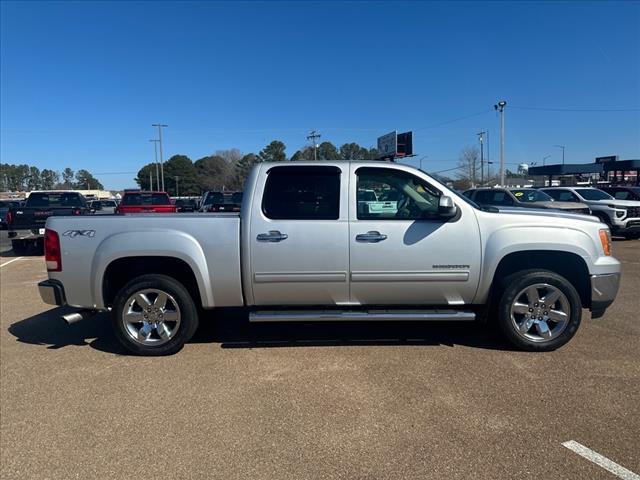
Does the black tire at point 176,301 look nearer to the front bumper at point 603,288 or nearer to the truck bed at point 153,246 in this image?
the truck bed at point 153,246

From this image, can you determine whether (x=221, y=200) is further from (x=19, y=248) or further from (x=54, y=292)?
(x=54, y=292)

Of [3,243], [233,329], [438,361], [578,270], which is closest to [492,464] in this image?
[438,361]

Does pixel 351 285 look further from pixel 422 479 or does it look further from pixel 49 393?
pixel 49 393

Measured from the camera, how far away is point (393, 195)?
4852 millimetres

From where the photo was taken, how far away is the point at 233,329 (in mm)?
5641

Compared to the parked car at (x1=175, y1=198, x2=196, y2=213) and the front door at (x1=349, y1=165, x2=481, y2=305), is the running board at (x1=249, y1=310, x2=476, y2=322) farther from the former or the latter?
the parked car at (x1=175, y1=198, x2=196, y2=213)

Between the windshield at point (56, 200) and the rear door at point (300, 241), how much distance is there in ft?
38.3

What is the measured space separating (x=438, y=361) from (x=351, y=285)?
1.08 meters

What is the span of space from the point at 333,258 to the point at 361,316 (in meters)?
0.62

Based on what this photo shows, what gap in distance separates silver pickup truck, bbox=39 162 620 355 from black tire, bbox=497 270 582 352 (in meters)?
0.01

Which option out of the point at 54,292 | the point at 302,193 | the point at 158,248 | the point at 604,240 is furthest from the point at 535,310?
the point at 54,292

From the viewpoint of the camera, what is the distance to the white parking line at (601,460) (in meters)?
2.75

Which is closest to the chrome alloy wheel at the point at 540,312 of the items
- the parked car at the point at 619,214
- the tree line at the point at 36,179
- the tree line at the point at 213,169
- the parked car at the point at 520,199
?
the parked car at the point at 520,199

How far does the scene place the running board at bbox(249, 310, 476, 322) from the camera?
4.60 meters
